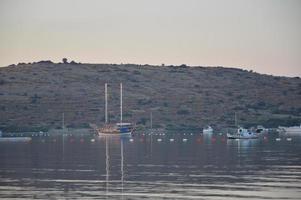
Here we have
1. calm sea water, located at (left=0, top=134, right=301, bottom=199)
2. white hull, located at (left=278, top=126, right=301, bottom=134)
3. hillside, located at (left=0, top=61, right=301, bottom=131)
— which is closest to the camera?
calm sea water, located at (left=0, top=134, right=301, bottom=199)

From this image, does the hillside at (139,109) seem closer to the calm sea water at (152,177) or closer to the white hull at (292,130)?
the white hull at (292,130)

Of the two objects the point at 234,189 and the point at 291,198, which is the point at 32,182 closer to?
the point at 234,189

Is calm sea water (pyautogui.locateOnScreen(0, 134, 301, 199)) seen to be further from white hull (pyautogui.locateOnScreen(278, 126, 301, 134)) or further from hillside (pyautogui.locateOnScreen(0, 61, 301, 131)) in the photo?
hillside (pyautogui.locateOnScreen(0, 61, 301, 131))

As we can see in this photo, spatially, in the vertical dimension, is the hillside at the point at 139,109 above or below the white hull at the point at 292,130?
above

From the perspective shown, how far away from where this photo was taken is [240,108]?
7283 inches

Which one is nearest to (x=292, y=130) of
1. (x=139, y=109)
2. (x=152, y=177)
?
(x=139, y=109)

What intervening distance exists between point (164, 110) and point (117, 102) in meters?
10.7

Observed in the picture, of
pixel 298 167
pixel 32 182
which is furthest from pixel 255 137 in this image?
pixel 32 182

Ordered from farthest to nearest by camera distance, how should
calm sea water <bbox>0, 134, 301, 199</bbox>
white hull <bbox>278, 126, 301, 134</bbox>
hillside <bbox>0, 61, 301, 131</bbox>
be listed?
Answer: hillside <bbox>0, 61, 301, 131</bbox>
white hull <bbox>278, 126, 301, 134</bbox>
calm sea water <bbox>0, 134, 301, 199</bbox>

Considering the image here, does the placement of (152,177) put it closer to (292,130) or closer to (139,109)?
(292,130)

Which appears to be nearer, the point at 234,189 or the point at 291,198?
the point at 291,198

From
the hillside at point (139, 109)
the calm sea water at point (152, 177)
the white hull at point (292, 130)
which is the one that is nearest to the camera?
the calm sea water at point (152, 177)

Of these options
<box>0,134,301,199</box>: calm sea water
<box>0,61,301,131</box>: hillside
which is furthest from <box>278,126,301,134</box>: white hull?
<box>0,134,301,199</box>: calm sea water

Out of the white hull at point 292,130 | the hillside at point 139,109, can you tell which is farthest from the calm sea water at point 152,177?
the hillside at point 139,109
